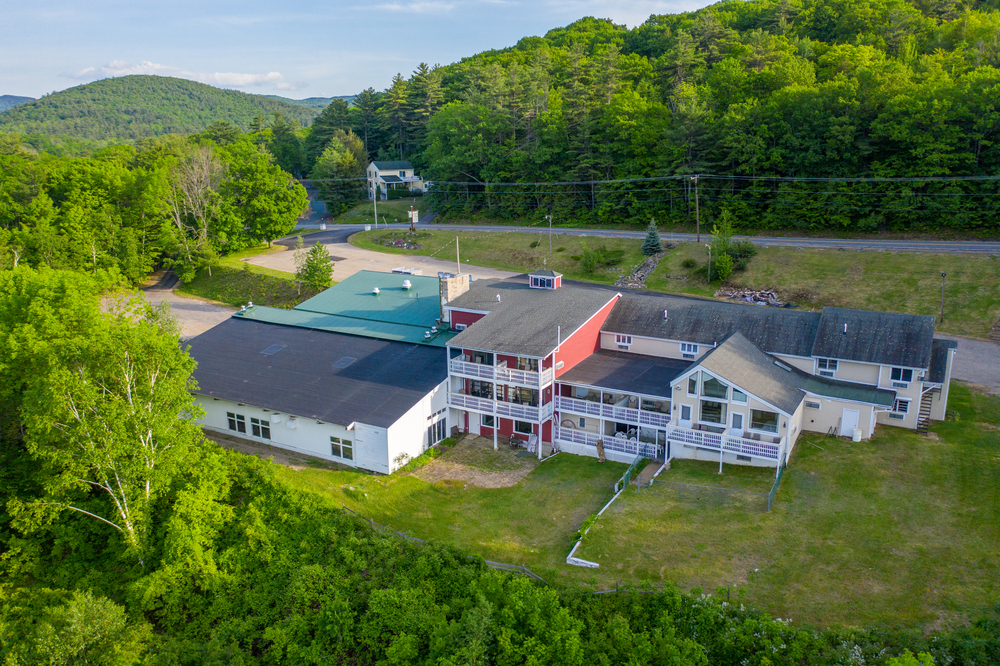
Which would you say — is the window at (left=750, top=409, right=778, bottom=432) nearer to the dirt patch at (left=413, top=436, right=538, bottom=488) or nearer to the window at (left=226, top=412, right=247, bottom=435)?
the dirt patch at (left=413, top=436, right=538, bottom=488)

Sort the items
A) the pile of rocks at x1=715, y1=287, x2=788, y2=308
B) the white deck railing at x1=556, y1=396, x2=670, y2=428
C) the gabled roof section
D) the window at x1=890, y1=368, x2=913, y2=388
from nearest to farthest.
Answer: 1. the white deck railing at x1=556, y1=396, x2=670, y2=428
2. the window at x1=890, y1=368, x2=913, y2=388
3. the pile of rocks at x1=715, y1=287, x2=788, y2=308
4. the gabled roof section

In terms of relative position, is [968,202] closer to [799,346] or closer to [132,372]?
[799,346]

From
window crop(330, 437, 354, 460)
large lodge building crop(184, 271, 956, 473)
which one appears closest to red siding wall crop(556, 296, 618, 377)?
large lodge building crop(184, 271, 956, 473)

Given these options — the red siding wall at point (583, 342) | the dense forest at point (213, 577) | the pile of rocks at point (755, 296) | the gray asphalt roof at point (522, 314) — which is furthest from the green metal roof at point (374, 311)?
the pile of rocks at point (755, 296)

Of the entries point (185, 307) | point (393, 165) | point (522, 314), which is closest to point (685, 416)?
point (522, 314)

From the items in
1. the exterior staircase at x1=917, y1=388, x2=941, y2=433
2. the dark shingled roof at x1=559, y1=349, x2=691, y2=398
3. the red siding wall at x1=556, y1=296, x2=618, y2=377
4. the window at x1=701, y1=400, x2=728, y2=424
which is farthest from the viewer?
the red siding wall at x1=556, y1=296, x2=618, y2=377

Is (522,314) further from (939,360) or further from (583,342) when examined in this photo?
(939,360)

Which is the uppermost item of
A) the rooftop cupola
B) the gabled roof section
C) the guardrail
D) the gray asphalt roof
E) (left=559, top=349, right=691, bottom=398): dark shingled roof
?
the gabled roof section
